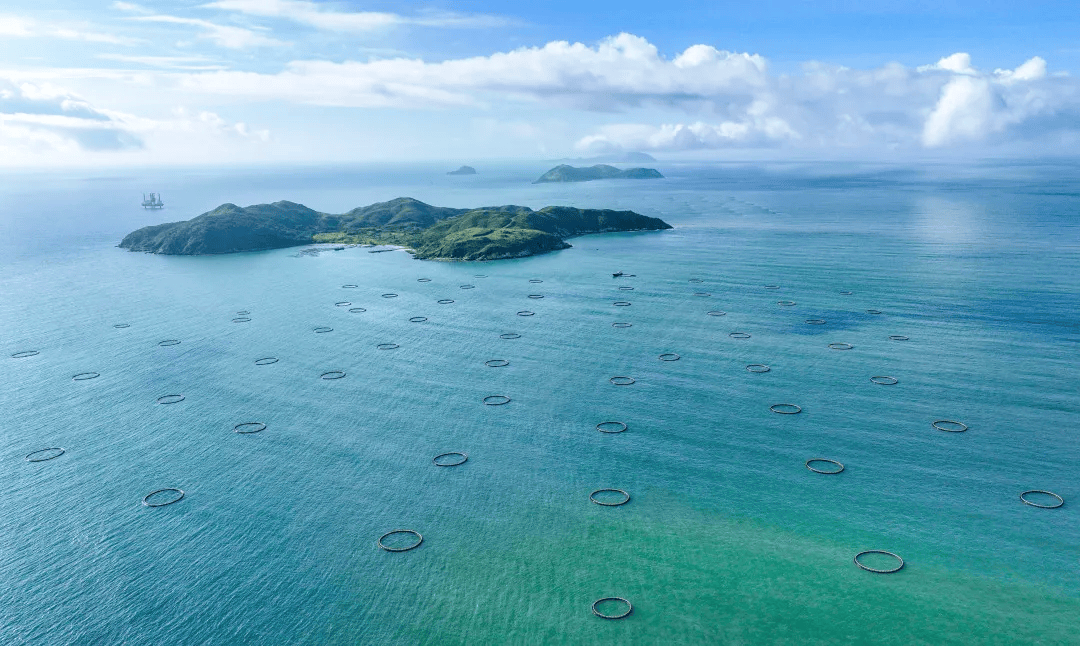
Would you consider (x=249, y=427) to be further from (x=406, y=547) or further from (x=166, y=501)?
(x=406, y=547)

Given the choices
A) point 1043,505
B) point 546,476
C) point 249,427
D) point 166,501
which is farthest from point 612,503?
point 249,427

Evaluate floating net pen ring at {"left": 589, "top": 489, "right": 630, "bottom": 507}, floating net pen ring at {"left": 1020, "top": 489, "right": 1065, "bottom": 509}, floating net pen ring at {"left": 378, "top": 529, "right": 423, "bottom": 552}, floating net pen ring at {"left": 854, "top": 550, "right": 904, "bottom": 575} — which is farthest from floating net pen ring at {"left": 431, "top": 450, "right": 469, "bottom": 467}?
floating net pen ring at {"left": 1020, "top": 489, "right": 1065, "bottom": 509}

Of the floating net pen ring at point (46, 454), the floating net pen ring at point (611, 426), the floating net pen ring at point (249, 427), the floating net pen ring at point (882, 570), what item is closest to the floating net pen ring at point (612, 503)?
the floating net pen ring at point (611, 426)

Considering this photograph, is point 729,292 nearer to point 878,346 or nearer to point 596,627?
point 878,346

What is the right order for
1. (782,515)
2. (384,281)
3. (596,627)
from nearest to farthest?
(596,627) → (782,515) → (384,281)

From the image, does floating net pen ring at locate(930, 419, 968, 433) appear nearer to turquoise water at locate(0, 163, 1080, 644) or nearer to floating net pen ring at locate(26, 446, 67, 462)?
turquoise water at locate(0, 163, 1080, 644)

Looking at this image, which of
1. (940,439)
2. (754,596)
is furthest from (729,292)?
(754,596)
